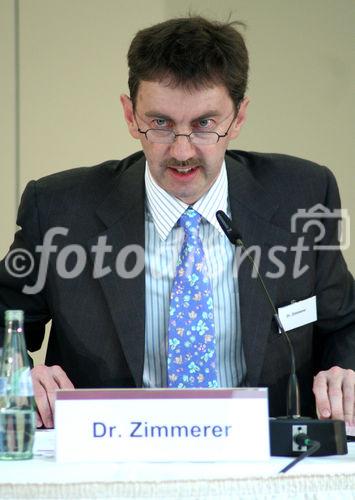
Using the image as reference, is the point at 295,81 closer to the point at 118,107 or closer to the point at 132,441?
the point at 118,107

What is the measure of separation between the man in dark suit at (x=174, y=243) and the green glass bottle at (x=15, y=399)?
597 millimetres

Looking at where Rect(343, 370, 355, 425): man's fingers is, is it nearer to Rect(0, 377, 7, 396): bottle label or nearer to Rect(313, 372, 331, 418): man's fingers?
Rect(313, 372, 331, 418): man's fingers

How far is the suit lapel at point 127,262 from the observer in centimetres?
214

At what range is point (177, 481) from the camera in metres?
1.22

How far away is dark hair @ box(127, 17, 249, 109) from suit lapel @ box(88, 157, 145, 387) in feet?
0.81

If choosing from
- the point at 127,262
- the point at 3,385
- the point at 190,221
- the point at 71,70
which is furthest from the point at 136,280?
the point at 71,70

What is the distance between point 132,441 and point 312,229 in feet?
3.50

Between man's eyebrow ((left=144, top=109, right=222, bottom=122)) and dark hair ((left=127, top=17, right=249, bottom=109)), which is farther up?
dark hair ((left=127, top=17, right=249, bottom=109))

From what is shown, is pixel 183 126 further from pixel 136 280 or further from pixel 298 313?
pixel 298 313

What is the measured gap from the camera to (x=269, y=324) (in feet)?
7.11

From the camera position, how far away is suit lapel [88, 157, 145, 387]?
7.01 ft

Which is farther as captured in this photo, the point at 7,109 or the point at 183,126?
the point at 7,109

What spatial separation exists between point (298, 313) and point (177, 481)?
1.06 metres

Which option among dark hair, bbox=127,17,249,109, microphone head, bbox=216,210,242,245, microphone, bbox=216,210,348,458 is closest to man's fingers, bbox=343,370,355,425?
microphone, bbox=216,210,348,458
